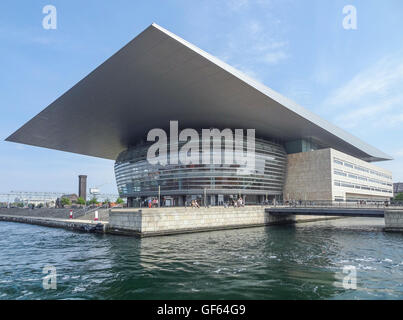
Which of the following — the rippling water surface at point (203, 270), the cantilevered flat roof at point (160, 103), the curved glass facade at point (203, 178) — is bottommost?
the rippling water surface at point (203, 270)

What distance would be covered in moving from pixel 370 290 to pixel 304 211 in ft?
72.2

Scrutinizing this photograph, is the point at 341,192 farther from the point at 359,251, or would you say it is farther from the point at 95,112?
the point at 95,112

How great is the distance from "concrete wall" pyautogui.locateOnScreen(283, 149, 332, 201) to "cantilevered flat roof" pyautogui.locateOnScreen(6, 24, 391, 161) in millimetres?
4034

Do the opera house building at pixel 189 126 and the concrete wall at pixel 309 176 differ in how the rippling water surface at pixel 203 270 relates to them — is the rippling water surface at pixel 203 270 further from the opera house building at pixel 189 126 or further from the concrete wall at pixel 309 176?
the concrete wall at pixel 309 176

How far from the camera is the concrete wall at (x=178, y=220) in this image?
70.6ft

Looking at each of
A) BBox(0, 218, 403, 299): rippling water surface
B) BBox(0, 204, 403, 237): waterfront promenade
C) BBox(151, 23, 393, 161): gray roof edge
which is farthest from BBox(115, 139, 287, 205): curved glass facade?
BBox(0, 218, 403, 299): rippling water surface

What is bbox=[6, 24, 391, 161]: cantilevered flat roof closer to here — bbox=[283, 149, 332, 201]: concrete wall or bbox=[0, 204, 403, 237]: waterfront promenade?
bbox=[283, 149, 332, 201]: concrete wall

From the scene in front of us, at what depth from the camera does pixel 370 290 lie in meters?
8.62

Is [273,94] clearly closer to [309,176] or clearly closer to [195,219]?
[195,219]

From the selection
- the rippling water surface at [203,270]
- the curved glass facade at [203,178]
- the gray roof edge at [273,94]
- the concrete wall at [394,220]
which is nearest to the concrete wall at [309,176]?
the curved glass facade at [203,178]

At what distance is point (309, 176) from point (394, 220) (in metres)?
26.8

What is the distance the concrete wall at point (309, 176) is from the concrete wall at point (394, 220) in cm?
2301

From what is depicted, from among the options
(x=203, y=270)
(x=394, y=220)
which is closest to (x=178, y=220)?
(x=203, y=270)

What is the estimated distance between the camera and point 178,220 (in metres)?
23.6
